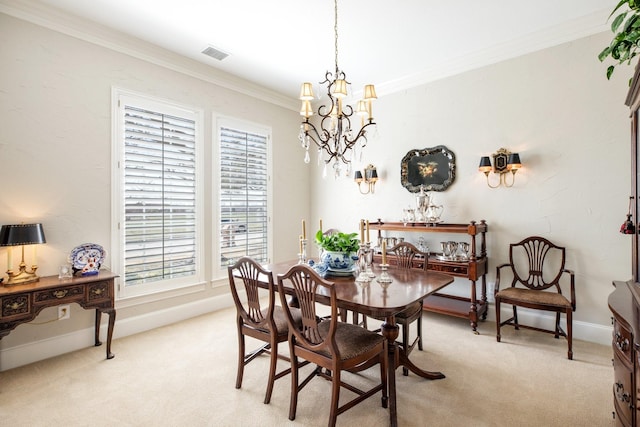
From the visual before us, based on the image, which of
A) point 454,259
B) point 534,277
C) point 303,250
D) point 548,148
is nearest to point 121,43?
point 303,250

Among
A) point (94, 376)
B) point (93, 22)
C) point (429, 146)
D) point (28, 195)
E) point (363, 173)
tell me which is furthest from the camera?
point (363, 173)

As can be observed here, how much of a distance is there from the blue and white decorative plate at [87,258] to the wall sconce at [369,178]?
334 cm

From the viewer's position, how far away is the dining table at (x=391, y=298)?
6.03 ft

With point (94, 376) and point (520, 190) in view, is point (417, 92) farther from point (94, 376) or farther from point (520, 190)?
point (94, 376)

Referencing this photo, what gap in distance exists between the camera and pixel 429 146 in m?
4.18

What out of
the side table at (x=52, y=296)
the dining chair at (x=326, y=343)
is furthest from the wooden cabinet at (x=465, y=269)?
the side table at (x=52, y=296)

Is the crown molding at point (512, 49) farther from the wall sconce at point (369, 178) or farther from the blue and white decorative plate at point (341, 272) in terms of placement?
the blue and white decorative plate at point (341, 272)

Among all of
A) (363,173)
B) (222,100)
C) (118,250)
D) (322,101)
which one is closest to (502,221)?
(363,173)

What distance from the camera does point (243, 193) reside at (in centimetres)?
453

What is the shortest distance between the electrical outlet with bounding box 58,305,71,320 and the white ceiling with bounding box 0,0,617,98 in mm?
2747

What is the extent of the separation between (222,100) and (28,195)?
2.40 m

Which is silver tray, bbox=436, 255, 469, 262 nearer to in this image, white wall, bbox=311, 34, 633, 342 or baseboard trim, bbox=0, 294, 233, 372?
white wall, bbox=311, 34, 633, 342

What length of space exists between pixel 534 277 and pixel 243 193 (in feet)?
12.4

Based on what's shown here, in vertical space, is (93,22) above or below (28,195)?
above
